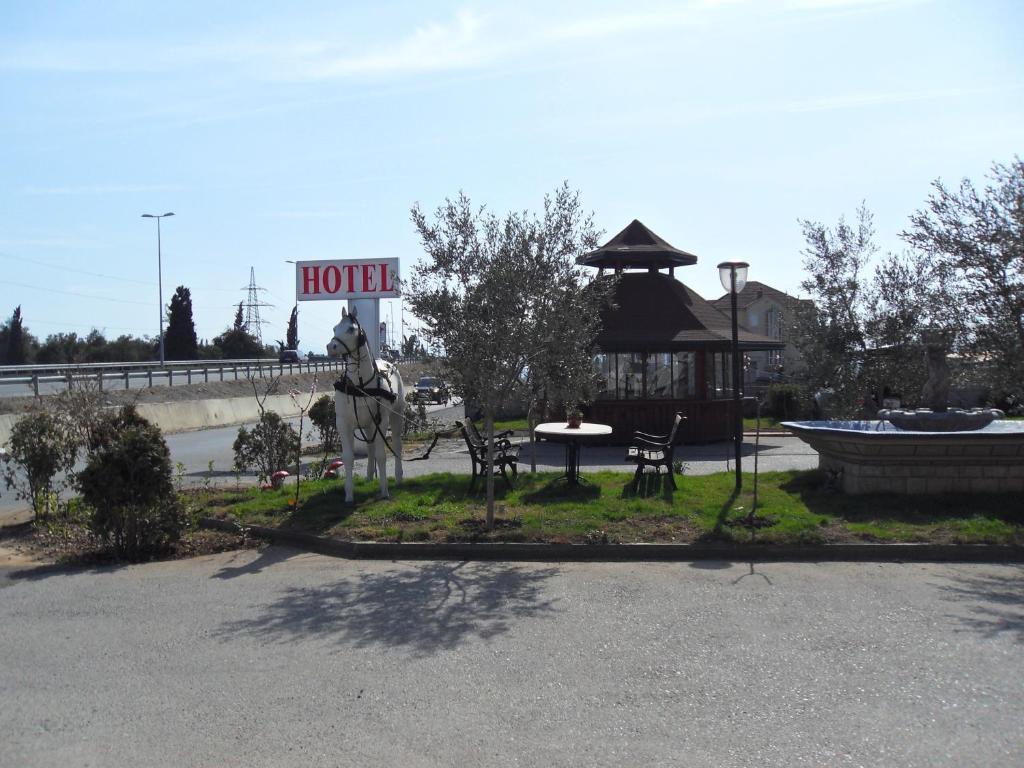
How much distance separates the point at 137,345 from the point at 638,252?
6888 cm

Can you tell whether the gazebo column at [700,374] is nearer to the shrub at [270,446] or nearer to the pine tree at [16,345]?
the shrub at [270,446]

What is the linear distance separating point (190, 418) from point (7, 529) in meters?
22.2

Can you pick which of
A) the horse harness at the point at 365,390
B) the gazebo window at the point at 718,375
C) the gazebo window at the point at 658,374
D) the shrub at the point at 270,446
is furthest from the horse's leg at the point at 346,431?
the gazebo window at the point at 718,375

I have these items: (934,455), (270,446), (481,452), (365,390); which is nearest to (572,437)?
(481,452)

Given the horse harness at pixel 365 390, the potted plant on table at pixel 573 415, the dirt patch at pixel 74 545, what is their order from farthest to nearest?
the potted plant on table at pixel 573 415, the horse harness at pixel 365 390, the dirt patch at pixel 74 545

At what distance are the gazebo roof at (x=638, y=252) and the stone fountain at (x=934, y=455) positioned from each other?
38.7 feet

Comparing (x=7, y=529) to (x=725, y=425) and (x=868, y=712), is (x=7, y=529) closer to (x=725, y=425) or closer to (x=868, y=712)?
(x=868, y=712)

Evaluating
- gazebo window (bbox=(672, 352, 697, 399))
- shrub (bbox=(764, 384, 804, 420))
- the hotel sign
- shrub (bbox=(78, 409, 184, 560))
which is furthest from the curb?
shrub (bbox=(764, 384, 804, 420))

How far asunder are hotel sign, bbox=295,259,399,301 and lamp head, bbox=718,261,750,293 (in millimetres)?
13396

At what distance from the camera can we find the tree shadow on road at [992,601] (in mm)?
7113

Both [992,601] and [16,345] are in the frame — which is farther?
[16,345]

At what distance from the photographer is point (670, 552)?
9.99 metres

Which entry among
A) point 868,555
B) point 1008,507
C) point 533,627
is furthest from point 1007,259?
point 533,627

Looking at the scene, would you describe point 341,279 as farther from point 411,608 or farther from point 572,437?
point 411,608
